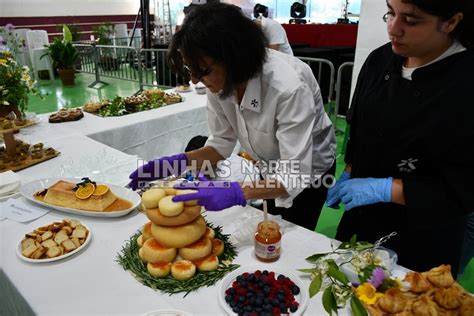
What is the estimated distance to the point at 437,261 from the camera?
3.87ft

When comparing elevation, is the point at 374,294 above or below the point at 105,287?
above

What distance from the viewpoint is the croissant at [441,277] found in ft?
2.35

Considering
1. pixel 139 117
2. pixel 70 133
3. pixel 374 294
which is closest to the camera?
pixel 374 294

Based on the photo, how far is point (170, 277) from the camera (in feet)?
3.06

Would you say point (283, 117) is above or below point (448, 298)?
above

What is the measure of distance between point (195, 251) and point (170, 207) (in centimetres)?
14

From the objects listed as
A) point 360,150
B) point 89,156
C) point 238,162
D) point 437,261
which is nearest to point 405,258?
point 437,261

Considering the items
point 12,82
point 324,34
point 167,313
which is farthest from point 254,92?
point 324,34

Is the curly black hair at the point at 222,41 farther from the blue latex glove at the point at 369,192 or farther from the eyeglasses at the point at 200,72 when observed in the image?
the blue latex glove at the point at 369,192

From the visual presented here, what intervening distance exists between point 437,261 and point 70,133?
202 cm

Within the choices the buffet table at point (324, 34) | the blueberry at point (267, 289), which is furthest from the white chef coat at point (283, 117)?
the buffet table at point (324, 34)

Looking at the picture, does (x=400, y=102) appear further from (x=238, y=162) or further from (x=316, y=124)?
(x=238, y=162)

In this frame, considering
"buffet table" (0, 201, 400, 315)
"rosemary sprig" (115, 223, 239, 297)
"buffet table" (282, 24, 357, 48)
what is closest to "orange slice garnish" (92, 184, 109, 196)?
"buffet table" (0, 201, 400, 315)

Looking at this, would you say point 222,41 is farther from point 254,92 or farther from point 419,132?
point 419,132
